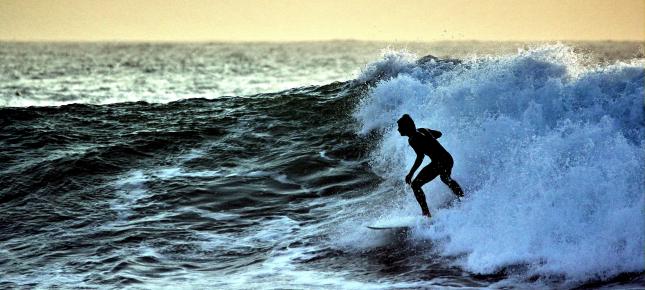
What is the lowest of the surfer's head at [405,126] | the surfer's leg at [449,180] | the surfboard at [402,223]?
the surfboard at [402,223]

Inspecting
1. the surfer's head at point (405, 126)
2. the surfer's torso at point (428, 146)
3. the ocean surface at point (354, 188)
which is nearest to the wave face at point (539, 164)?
the ocean surface at point (354, 188)

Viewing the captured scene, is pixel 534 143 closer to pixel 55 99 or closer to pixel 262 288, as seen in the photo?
pixel 262 288

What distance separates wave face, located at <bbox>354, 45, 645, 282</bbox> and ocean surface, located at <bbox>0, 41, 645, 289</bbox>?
26mm

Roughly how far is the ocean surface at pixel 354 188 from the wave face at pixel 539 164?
0.03 metres

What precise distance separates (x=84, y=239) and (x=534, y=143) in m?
6.88

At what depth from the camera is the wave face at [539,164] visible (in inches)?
384

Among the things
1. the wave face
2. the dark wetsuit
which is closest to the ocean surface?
the wave face

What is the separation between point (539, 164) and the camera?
11359mm

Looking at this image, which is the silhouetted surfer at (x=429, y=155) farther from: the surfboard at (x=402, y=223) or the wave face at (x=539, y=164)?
the wave face at (x=539, y=164)

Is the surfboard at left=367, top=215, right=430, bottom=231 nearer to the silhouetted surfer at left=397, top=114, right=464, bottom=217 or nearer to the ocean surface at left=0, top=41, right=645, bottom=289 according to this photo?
the ocean surface at left=0, top=41, right=645, bottom=289

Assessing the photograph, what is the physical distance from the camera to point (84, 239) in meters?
12.9

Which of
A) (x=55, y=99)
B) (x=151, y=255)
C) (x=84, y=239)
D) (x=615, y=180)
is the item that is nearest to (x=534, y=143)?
(x=615, y=180)

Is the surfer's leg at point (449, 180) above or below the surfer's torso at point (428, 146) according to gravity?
below

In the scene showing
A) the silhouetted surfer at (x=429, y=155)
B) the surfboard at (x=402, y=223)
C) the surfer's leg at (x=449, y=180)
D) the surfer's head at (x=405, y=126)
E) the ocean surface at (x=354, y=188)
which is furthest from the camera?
the surfboard at (x=402, y=223)
